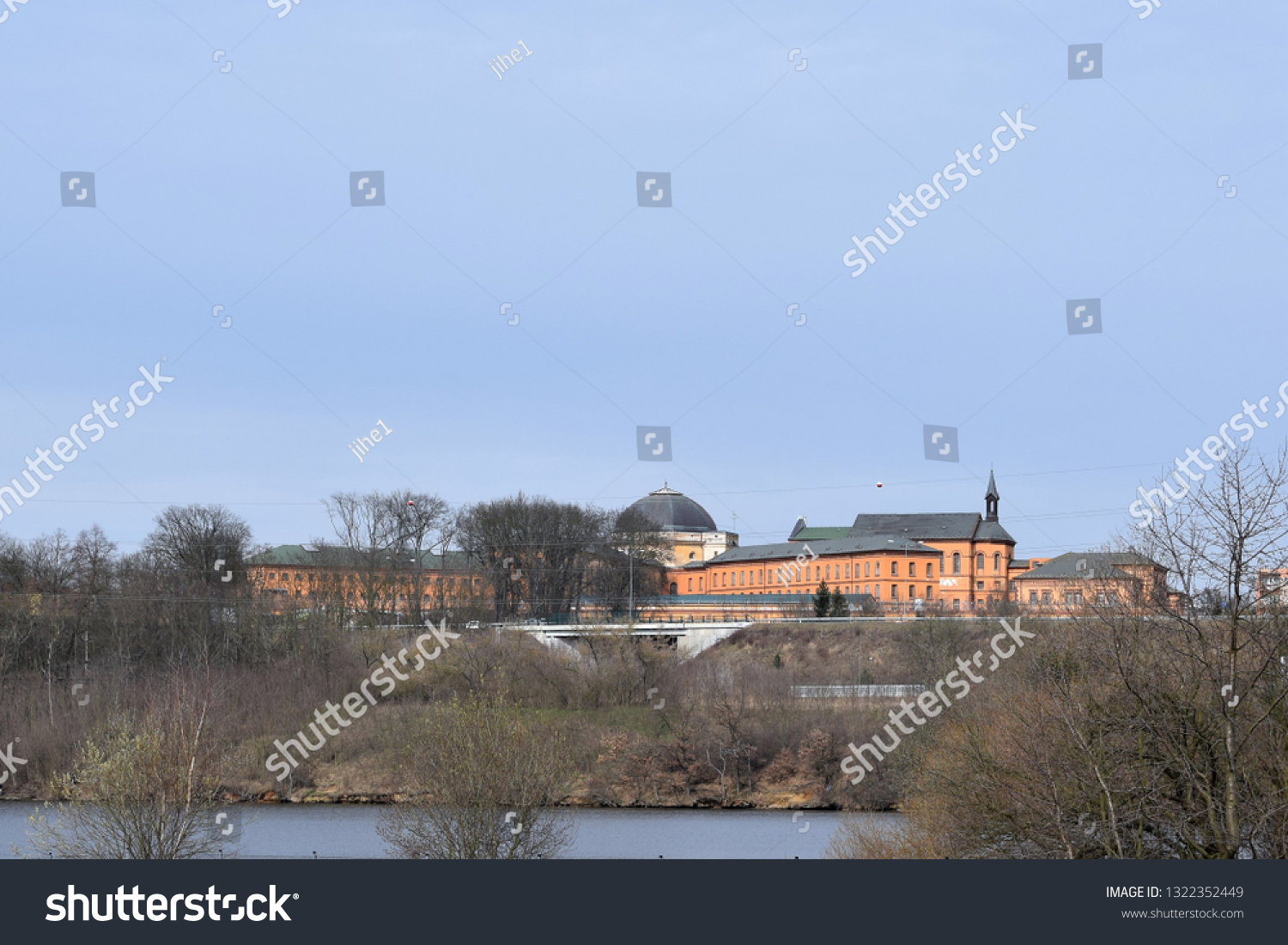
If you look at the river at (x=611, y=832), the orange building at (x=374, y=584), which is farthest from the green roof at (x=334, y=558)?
the river at (x=611, y=832)

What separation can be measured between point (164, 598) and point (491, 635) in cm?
2216

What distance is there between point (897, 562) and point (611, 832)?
10932 cm

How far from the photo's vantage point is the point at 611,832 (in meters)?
55.9

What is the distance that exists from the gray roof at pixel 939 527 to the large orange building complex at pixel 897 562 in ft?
0.34

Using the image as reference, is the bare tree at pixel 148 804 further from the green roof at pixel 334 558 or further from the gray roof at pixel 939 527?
the gray roof at pixel 939 527

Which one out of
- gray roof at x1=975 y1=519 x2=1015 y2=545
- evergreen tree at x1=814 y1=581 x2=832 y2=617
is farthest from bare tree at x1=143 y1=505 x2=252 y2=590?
gray roof at x1=975 y1=519 x2=1015 y2=545

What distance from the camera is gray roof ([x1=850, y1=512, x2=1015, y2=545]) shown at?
168250 mm

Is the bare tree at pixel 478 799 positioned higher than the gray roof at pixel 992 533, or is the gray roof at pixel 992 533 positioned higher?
the gray roof at pixel 992 533

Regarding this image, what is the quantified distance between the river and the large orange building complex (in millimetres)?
90441

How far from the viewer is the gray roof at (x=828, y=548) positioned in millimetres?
162500

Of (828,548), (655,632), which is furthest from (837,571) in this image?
(655,632)

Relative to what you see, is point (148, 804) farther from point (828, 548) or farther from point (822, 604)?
point (828, 548)

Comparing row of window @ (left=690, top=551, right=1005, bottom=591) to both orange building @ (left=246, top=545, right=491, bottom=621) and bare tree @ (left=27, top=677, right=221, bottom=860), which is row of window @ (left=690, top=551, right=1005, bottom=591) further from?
bare tree @ (left=27, top=677, right=221, bottom=860)

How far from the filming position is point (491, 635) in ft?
303
